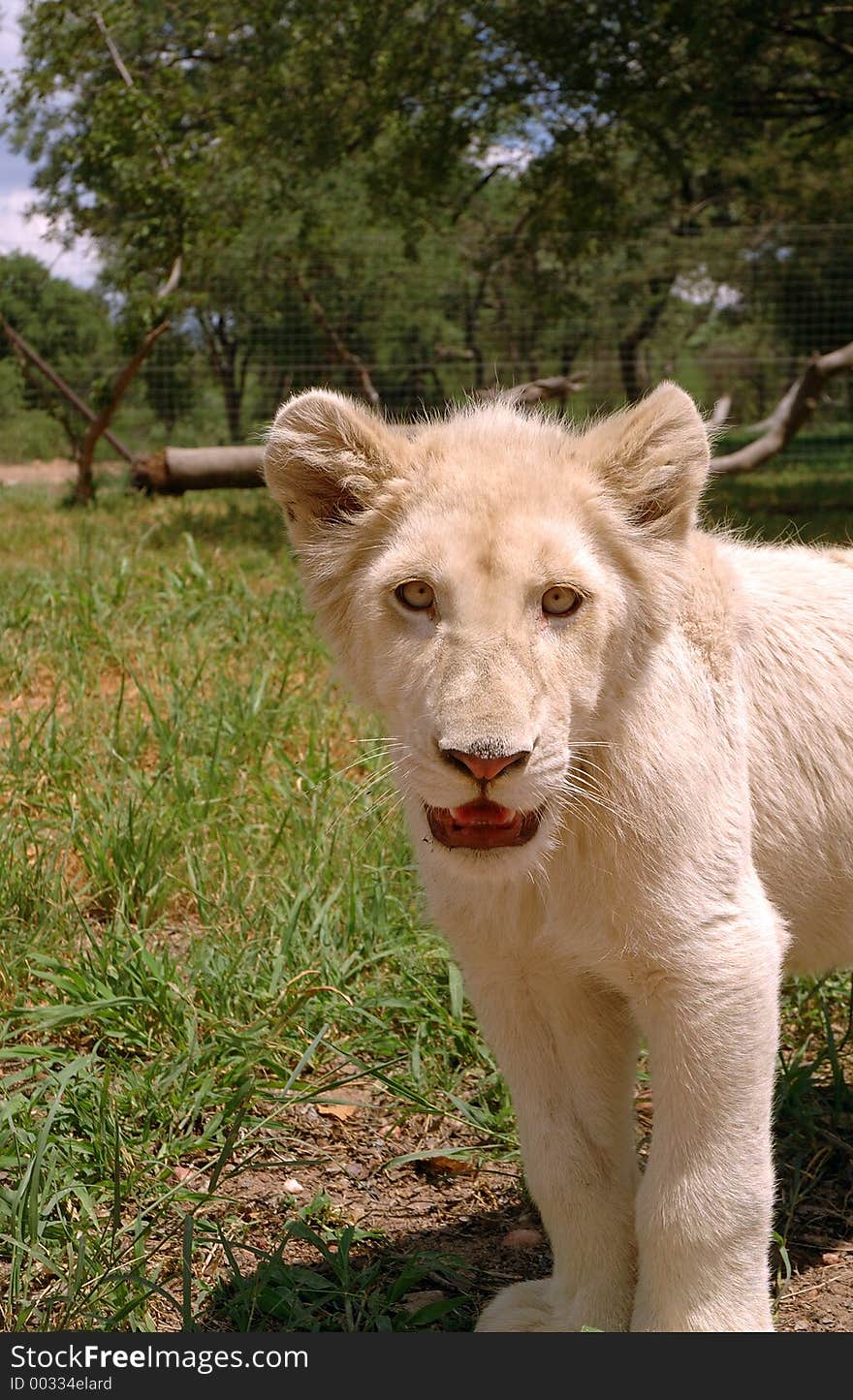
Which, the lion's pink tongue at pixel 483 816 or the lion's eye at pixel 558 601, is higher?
the lion's eye at pixel 558 601

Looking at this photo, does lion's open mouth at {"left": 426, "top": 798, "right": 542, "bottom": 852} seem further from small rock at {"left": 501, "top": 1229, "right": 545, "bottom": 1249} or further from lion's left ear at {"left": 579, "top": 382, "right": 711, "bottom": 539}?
small rock at {"left": 501, "top": 1229, "right": 545, "bottom": 1249}

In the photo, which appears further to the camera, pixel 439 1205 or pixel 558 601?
pixel 439 1205

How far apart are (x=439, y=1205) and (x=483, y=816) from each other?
5.67 feet

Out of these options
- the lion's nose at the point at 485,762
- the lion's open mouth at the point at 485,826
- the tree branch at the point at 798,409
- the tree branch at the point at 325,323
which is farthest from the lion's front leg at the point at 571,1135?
the tree branch at the point at 325,323

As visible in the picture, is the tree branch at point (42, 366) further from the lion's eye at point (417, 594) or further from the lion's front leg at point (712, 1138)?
the lion's front leg at point (712, 1138)

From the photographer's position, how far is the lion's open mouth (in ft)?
8.39

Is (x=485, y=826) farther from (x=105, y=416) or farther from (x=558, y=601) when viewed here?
(x=105, y=416)

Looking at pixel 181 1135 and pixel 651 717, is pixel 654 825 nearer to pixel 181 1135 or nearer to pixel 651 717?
pixel 651 717

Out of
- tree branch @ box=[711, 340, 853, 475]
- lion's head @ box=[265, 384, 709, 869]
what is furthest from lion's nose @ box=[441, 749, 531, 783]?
tree branch @ box=[711, 340, 853, 475]

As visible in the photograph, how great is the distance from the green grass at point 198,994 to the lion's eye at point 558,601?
90cm

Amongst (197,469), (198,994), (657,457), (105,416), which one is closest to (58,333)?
(105,416)

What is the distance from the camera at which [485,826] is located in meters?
2.58

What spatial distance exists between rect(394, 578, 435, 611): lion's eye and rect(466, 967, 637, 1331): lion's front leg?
0.92m

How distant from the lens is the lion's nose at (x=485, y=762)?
7.73 feet
